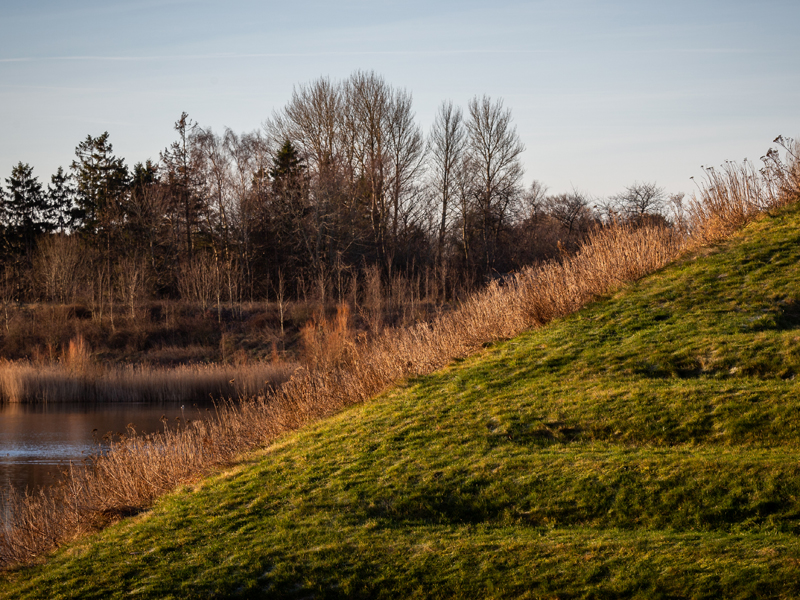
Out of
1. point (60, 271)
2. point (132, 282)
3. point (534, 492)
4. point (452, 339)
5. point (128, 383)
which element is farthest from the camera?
point (60, 271)

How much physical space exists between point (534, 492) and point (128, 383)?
2318 centimetres

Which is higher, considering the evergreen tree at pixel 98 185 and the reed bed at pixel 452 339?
the evergreen tree at pixel 98 185

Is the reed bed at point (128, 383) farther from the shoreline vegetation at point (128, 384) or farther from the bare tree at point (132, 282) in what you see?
the bare tree at point (132, 282)

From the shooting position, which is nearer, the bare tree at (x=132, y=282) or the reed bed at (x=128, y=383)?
the reed bed at (x=128, y=383)

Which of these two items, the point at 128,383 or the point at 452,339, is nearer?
the point at 452,339

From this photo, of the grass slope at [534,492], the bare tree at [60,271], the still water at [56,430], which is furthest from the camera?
the bare tree at [60,271]

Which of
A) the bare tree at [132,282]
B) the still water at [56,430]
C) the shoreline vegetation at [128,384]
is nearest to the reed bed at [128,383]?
the shoreline vegetation at [128,384]

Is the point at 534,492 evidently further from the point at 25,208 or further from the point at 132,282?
the point at 25,208

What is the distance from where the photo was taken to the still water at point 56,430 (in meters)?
16.7

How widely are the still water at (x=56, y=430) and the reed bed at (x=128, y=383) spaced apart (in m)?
0.48

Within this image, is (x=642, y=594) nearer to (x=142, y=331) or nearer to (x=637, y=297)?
(x=637, y=297)

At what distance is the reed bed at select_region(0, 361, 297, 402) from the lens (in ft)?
88.2

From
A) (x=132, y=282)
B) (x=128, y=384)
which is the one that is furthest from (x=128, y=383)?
(x=132, y=282)

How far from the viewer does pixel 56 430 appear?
21766 mm
